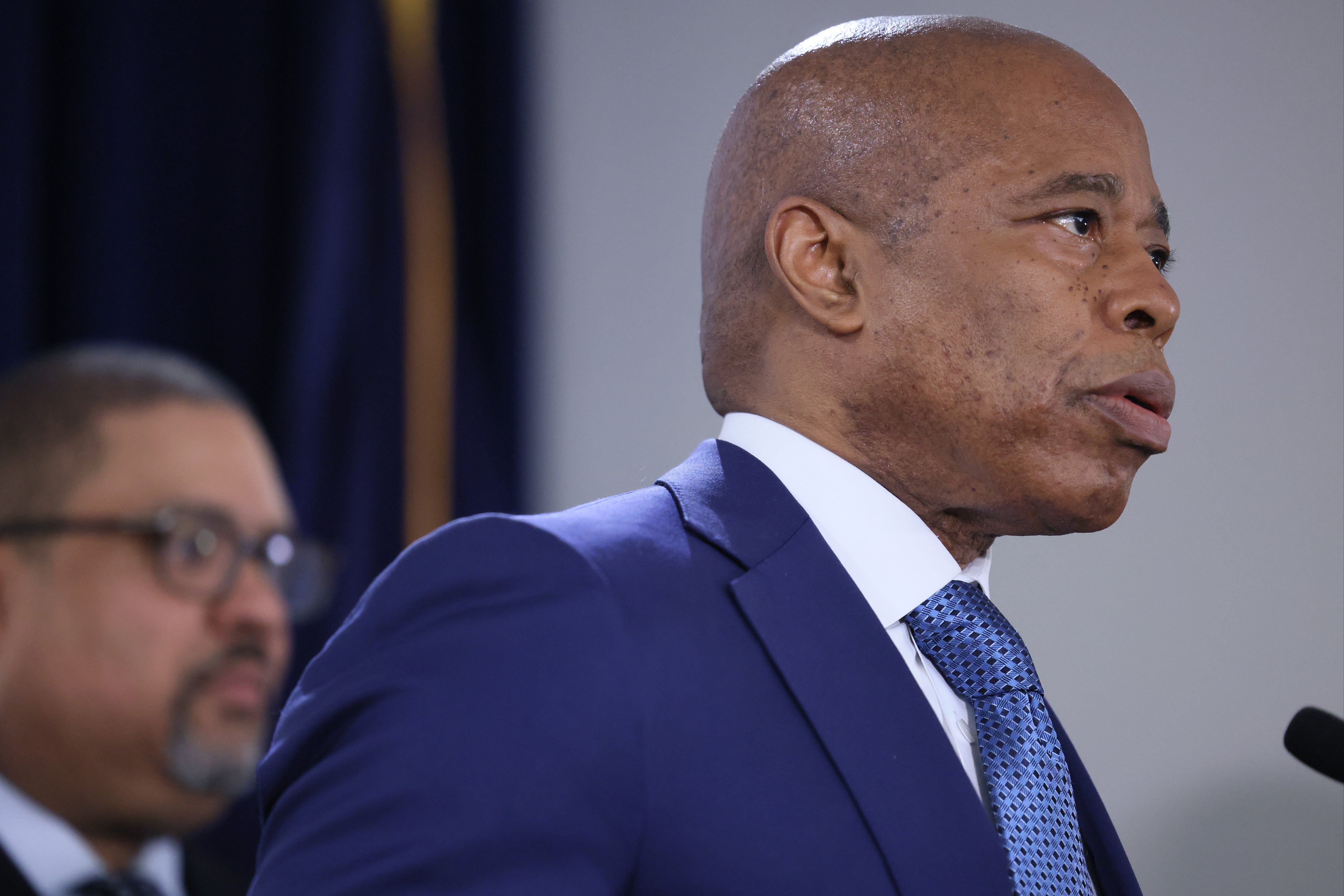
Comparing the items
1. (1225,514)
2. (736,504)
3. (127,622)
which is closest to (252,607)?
(127,622)

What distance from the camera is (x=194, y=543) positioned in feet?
2.91

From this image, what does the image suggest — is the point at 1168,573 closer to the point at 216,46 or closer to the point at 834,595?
the point at 834,595

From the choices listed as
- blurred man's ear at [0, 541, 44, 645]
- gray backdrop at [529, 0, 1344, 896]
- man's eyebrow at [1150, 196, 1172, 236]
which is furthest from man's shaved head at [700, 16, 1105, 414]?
gray backdrop at [529, 0, 1344, 896]

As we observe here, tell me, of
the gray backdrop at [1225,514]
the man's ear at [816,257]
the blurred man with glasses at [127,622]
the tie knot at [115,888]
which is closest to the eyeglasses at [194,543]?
the blurred man with glasses at [127,622]

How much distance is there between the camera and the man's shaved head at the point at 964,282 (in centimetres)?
85

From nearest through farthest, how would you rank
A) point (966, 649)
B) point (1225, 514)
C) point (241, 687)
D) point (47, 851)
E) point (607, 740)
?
1. point (607, 740)
2. point (47, 851)
3. point (966, 649)
4. point (241, 687)
5. point (1225, 514)

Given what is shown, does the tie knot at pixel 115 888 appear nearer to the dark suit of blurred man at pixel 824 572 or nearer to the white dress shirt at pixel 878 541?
the dark suit of blurred man at pixel 824 572

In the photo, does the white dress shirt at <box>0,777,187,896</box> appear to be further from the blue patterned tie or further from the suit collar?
the blue patterned tie

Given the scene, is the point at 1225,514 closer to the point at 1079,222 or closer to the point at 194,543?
the point at 1079,222

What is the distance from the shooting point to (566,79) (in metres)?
2.22

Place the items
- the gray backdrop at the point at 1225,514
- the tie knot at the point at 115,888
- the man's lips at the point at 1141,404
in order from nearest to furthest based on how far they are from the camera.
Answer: the tie knot at the point at 115,888, the man's lips at the point at 1141,404, the gray backdrop at the point at 1225,514

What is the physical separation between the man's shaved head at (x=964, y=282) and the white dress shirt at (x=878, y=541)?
16 millimetres

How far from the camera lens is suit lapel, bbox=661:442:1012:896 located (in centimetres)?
70

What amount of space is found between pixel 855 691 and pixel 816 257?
13.2 inches
